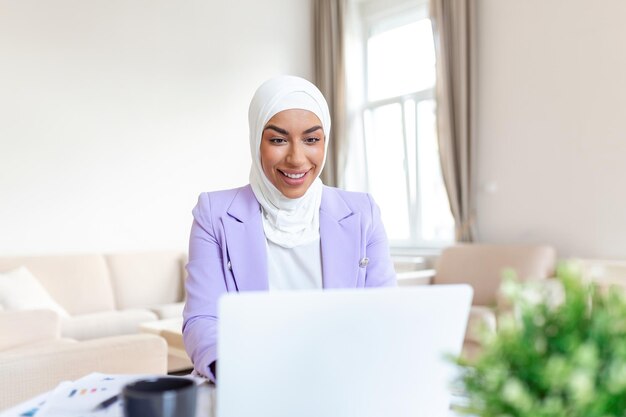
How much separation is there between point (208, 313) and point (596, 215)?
319cm

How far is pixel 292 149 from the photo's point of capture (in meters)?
1.31

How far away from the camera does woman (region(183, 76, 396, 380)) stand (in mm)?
1309

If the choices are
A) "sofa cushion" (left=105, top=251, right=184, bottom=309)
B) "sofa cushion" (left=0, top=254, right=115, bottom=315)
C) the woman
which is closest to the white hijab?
the woman

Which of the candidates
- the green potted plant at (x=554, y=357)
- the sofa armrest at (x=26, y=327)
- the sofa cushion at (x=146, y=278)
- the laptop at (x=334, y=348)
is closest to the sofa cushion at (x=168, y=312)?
the sofa cushion at (x=146, y=278)

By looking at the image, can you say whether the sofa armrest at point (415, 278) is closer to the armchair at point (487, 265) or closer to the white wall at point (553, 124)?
the armchair at point (487, 265)

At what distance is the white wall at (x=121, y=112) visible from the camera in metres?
4.23

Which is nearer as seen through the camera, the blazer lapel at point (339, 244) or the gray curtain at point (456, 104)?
the blazer lapel at point (339, 244)

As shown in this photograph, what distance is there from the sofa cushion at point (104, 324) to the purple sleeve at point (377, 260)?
8.59 ft

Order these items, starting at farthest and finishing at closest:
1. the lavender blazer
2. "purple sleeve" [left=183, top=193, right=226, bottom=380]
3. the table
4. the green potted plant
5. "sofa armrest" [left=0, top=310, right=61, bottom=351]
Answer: "sofa armrest" [left=0, top=310, right=61, bottom=351] → the lavender blazer → "purple sleeve" [left=183, top=193, right=226, bottom=380] → the table → the green potted plant

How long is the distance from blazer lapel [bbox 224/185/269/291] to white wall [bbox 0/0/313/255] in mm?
3402

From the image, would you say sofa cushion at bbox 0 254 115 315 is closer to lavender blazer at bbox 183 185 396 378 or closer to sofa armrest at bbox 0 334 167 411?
sofa armrest at bbox 0 334 167 411

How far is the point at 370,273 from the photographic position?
1434 mm

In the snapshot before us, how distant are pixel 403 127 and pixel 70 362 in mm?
3820

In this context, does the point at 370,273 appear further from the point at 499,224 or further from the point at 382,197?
the point at 382,197
